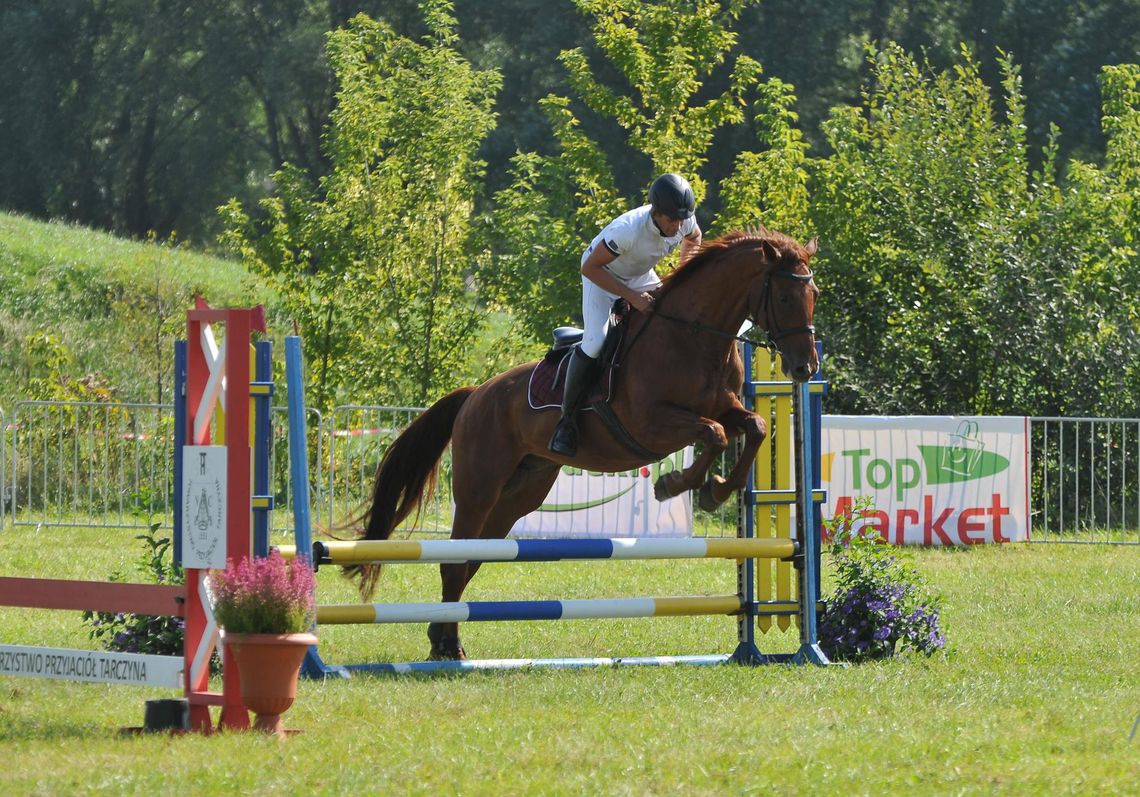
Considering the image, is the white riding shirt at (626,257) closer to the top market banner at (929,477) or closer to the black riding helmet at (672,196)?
the black riding helmet at (672,196)

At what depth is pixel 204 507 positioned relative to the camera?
5500mm

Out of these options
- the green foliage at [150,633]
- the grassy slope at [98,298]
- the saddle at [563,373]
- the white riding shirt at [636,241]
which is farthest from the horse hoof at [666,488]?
the grassy slope at [98,298]

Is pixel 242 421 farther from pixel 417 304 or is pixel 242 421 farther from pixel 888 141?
pixel 888 141

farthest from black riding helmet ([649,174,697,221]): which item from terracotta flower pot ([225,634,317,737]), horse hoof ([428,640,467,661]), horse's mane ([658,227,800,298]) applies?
terracotta flower pot ([225,634,317,737])

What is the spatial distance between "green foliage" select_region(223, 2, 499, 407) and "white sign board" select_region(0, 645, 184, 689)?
12.1 metres

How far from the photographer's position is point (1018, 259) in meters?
18.0

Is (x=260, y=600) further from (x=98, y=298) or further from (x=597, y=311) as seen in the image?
(x=98, y=298)

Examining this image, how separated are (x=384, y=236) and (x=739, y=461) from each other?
11.8m

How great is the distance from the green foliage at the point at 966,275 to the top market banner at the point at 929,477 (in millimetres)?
3950

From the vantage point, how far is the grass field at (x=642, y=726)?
4570 millimetres

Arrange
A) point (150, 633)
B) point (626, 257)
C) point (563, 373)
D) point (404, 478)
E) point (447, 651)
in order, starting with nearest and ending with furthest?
1. point (150, 633)
2. point (626, 257)
3. point (447, 651)
4. point (563, 373)
5. point (404, 478)

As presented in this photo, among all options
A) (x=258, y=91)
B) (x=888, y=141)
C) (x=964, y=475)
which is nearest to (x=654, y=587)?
(x=964, y=475)

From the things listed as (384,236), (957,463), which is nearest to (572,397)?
(957,463)

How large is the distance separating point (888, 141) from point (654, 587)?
33.0ft
